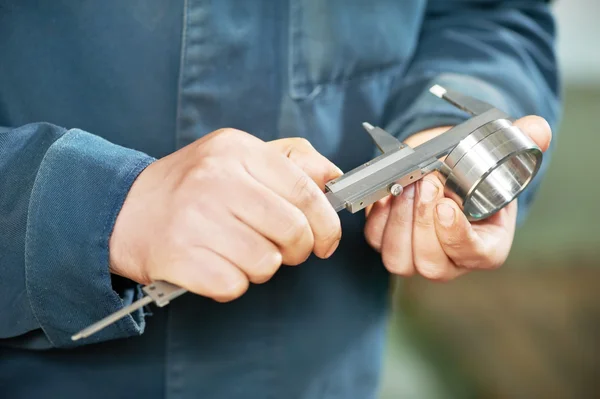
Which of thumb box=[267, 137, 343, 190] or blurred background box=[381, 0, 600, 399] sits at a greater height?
thumb box=[267, 137, 343, 190]

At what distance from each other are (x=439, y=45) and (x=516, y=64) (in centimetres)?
11

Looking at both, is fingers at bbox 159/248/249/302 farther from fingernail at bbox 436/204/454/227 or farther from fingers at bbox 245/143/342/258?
fingernail at bbox 436/204/454/227

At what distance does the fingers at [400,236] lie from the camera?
23.0 inches

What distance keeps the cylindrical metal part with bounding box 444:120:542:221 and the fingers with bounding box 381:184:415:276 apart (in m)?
0.04

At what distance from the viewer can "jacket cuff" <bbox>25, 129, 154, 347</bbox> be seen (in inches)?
19.7

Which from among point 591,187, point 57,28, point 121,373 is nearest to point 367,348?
point 121,373

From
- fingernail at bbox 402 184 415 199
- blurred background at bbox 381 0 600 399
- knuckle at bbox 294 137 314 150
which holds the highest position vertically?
knuckle at bbox 294 137 314 150

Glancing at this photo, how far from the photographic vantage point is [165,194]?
0.49 metres

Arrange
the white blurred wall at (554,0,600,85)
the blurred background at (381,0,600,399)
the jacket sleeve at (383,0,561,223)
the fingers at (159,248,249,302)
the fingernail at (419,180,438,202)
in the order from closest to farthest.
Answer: the fingers at (159,248,249,302) → the fingernail at (419,180,438,202) → the jacket sleeve at (383,0,561,223) → the blurred background at (381,0,600,399) → the white blurred wall at (554,0,600,85)

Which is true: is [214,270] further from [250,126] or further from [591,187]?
[591,187]

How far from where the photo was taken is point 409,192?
58 cm

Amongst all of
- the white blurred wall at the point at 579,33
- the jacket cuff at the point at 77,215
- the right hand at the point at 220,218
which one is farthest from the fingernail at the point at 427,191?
the white blurred wall at the point at 579,33

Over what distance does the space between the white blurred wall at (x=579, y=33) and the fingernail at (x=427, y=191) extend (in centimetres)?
205

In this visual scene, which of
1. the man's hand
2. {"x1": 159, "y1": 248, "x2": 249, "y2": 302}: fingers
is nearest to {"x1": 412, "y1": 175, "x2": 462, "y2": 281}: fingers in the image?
the man's hand
